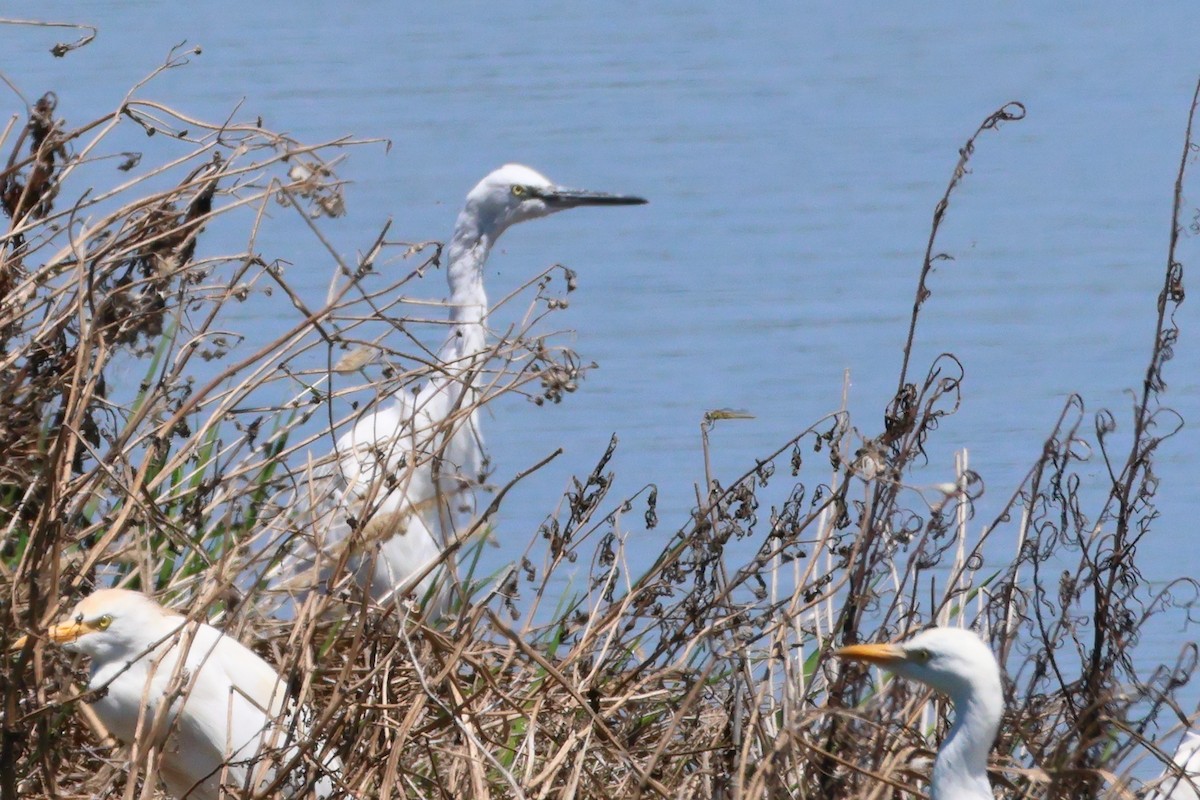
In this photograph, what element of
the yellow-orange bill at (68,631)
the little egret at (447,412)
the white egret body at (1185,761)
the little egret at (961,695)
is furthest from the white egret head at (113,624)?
the white egret body at (1185,761)

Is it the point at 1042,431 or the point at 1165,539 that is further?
the point at 1042,431

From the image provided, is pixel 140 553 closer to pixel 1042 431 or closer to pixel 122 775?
pixel 122 775

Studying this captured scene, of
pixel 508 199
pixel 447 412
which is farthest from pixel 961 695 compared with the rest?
pixel 508 199

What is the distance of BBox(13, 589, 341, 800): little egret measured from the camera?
9.37 feet

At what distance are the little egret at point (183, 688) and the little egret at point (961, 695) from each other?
83 cm

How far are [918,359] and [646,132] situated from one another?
181 inches

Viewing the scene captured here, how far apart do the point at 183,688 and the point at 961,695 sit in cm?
105

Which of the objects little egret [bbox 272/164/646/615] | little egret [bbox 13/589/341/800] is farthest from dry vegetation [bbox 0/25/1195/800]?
little egret [bbox 272/164/646/615]

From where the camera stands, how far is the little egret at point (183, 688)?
2.86 meters

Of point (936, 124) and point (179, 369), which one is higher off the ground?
point (936, 124)

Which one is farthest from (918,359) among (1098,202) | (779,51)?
(779,51)

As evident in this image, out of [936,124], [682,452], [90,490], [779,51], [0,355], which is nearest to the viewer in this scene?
[90,490]

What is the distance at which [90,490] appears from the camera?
9.04ft

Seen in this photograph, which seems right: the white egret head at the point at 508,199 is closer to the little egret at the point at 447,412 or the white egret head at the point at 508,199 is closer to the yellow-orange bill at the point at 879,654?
the little egret at the point at 447,412
